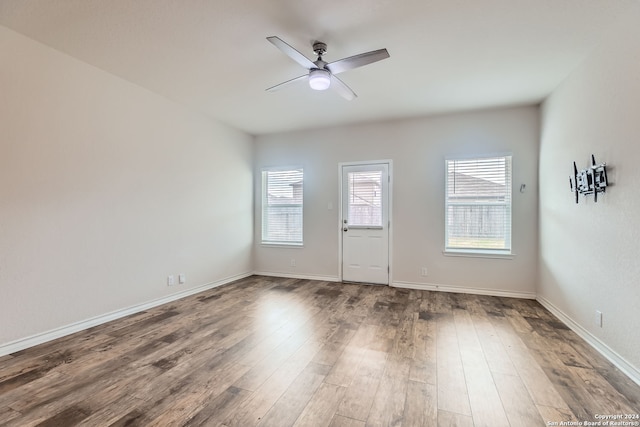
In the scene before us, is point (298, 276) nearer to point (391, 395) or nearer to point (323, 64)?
point (391, 395)

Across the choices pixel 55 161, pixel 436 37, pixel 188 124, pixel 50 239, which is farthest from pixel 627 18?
pixel 50 239

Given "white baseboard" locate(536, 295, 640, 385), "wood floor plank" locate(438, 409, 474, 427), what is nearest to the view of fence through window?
"white baseboard" locate(536, 295, 640, 385)

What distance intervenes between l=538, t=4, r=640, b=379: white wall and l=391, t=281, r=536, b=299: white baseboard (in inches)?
20.9

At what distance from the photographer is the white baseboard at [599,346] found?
2186 millimetres

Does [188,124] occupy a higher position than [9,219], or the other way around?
[188,124]

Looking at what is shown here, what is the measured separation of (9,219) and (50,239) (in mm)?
350

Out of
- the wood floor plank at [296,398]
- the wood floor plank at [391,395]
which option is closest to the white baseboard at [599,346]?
the wood floor plank at [391,395]

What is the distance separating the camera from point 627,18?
2.26 m

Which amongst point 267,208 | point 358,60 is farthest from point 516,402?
point 267,208

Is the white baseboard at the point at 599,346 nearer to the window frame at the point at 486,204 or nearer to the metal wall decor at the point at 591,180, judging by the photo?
the window frame at the point at 486,204

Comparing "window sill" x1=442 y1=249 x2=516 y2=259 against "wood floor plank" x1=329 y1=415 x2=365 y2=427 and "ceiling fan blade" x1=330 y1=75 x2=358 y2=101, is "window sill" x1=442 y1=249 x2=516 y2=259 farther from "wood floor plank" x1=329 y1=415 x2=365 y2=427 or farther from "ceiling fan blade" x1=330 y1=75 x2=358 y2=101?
"wood floor plank" x1=329 y1=415 x2=365 y2=427

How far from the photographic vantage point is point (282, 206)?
18.8 feet

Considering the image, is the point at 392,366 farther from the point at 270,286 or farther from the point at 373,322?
the point at 270,286

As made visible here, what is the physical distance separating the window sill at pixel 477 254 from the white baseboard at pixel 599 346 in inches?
31.1
